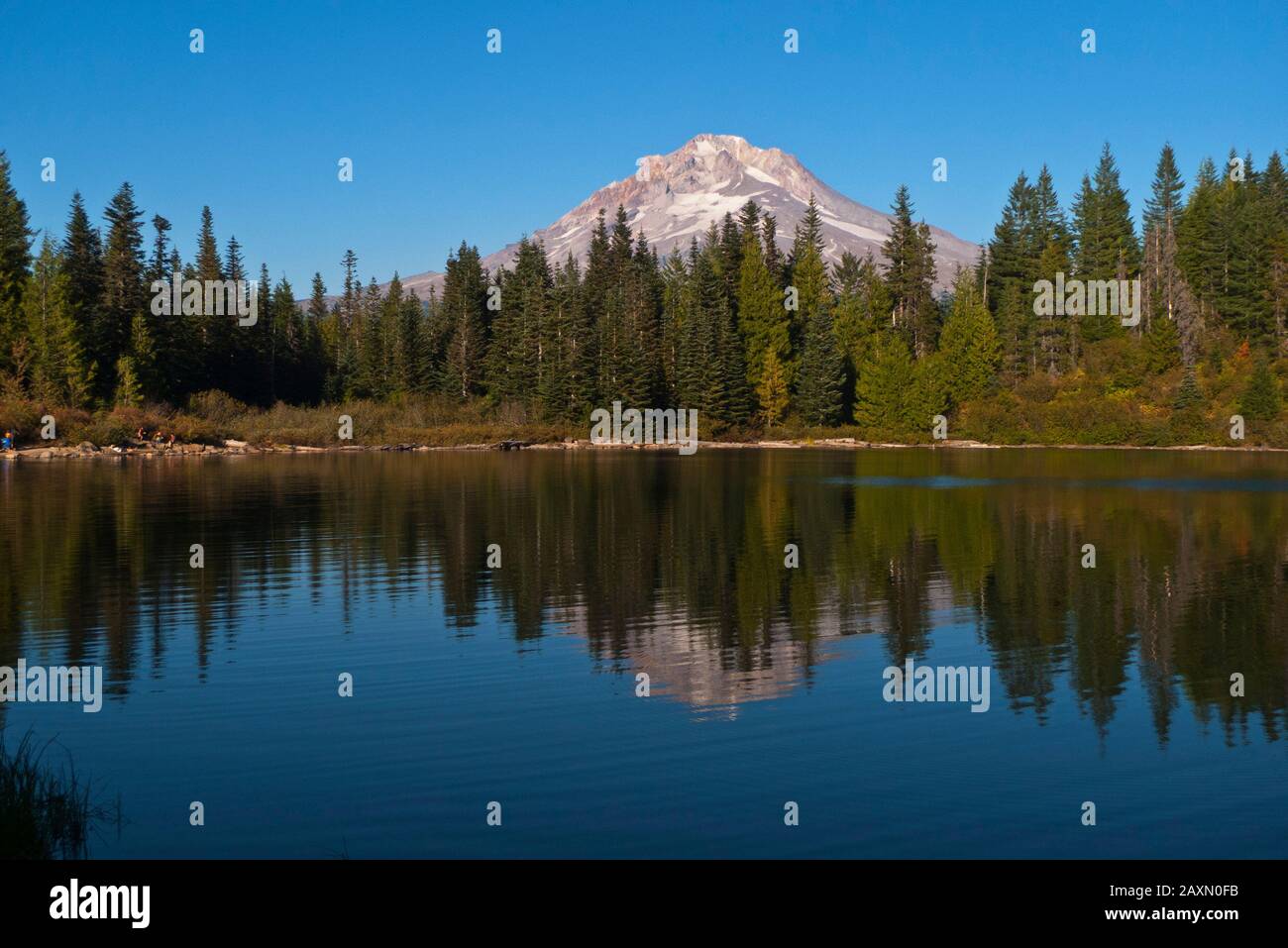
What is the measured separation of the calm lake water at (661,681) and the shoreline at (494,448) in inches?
2017

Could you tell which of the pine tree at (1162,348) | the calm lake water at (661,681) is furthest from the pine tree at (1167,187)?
the calm lake water at (661,681)

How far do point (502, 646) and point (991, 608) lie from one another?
33.3 ft

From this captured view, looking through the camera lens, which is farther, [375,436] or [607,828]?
[375,436]

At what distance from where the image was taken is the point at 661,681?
16625 millimetres

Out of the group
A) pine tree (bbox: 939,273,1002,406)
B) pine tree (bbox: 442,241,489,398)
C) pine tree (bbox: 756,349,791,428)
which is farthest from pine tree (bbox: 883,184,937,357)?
pine tree (bbox: 442,241,489,398)

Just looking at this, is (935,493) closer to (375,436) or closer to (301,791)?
(301,791)

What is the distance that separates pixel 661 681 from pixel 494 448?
301 feet

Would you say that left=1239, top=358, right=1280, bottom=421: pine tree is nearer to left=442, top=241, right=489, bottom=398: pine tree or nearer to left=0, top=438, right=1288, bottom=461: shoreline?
left=0, top=438, right=1288, bottom=461: shoreline

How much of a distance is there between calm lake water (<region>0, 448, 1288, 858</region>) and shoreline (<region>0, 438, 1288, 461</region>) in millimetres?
51234

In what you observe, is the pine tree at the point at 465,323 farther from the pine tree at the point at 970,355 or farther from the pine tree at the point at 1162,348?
the pine tree at the point at 1162,348

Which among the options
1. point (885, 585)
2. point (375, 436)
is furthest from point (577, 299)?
point (885, 585)

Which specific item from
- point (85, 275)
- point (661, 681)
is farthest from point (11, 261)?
point (661, 681)

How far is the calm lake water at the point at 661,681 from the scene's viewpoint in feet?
35.7
